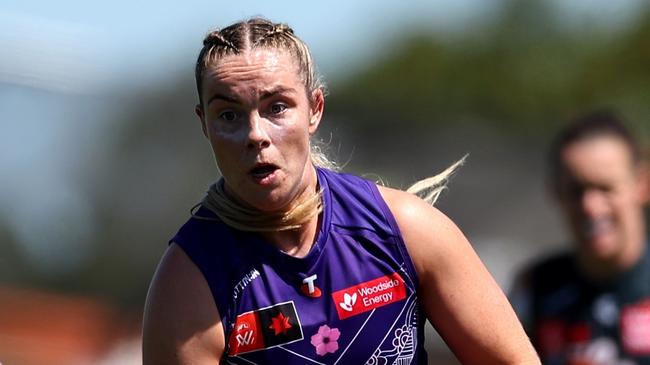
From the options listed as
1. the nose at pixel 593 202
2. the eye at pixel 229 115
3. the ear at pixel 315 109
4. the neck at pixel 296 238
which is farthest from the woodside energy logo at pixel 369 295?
the nose at pixel 593 202

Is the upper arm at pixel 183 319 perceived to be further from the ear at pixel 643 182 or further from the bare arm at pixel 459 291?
the ear at pixel 643 182

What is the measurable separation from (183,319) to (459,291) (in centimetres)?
88

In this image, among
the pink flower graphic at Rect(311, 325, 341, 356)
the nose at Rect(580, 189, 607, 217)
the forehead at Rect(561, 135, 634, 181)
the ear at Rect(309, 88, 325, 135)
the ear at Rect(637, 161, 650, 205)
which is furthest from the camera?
the ear at Rect(637, 161, 650, 205)

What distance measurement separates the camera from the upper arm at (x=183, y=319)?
14.9 ft

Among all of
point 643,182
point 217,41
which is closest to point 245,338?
point 217,41

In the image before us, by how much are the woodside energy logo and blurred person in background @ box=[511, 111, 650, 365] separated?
2.93 meters

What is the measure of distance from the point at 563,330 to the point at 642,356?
42 cm

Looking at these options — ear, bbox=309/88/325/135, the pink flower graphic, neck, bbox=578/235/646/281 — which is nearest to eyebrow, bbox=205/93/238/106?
ear, bbox=309/88/325/135

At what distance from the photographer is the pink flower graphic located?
463 cm

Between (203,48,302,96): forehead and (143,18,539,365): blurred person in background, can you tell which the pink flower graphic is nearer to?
(143,18,539,365): blurred person in background

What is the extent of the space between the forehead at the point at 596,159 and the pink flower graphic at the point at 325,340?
3207 mm

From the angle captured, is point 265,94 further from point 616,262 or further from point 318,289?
point 616,262

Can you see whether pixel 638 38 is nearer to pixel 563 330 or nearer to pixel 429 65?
pixel 429 65

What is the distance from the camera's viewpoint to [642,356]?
747 cm
